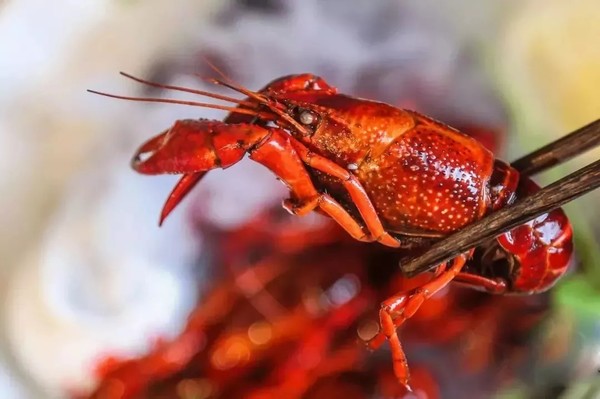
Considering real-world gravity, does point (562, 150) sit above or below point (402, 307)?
above

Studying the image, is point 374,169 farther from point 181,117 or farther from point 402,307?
point 181,117

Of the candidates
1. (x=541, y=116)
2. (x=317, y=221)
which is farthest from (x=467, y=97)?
(x=317, y=221)

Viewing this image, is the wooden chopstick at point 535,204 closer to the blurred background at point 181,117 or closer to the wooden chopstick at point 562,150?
the wooden chopstick at point 562,150

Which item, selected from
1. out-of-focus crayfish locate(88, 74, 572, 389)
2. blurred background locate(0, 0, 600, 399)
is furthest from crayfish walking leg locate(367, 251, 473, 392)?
blurred background locate(0, 0, 600, 399)

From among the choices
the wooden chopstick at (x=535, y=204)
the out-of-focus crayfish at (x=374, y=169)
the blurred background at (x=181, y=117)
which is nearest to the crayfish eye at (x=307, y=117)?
the out-of-focus crayfish at (x=374, y=169)

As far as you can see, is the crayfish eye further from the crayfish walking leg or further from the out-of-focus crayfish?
the crayfish walking leg

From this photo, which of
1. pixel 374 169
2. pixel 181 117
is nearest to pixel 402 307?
pixel 374 169
